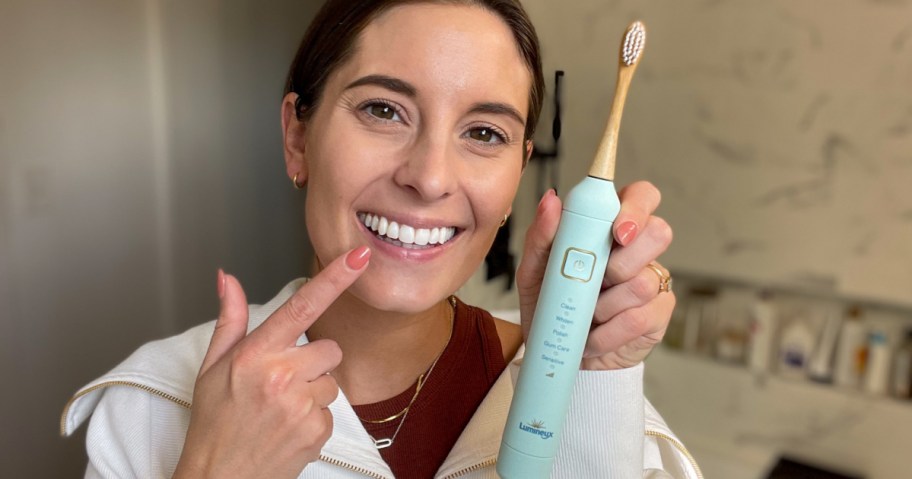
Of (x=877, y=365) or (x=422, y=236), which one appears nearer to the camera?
(x=422, y=236)

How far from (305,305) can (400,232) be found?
0.62ft

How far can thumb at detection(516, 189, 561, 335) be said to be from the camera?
0.61 m

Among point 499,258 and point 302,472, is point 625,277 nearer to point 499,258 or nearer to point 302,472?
point 302,472

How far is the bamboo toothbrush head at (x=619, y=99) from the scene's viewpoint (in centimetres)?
58

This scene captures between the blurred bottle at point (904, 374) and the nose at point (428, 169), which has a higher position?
the nose at point (428, 169)

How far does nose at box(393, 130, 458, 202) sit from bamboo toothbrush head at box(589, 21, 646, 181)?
197mm

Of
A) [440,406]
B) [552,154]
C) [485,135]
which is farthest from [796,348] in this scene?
[485,135]

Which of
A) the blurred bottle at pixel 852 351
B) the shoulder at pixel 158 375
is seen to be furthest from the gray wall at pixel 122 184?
the blurred bottle at pixel 852 351

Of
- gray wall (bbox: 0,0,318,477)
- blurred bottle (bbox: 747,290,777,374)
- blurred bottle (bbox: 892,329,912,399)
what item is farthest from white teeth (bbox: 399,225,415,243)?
blurred bottle (bbox: 892,329,912,399)

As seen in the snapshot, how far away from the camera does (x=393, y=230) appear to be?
0.78 metres

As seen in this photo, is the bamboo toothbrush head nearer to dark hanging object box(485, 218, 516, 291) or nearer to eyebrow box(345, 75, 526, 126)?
eyebrow box(345, 75, 526, 126)

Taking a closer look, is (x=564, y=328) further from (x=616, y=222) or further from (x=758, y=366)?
(x=758, y=366)

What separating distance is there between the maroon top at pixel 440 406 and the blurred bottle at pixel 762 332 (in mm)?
1323

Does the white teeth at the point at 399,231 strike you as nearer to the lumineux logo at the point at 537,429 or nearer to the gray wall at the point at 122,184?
the lumineux logo at the point at 537,429
